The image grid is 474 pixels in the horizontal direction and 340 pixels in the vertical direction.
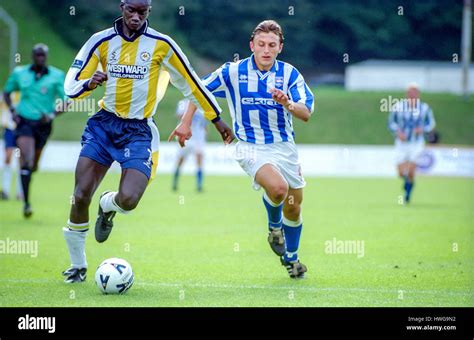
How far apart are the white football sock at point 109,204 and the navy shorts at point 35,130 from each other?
5.91 m

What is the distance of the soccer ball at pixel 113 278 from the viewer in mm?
7602

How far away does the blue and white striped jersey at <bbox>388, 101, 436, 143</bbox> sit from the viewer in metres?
18.8

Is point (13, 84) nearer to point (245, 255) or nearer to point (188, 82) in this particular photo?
point (245, 255)

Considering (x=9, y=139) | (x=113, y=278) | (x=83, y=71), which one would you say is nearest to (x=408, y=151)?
(x=9, y=139)

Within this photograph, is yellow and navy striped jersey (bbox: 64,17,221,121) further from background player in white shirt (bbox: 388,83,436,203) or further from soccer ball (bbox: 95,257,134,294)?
background player in white shirt (bbox: 388,83,436,203)

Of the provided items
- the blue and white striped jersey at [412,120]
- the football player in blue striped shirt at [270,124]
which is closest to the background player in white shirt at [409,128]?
the blue and white striped jersey at [412,120]

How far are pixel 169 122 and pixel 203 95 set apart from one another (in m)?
30.5

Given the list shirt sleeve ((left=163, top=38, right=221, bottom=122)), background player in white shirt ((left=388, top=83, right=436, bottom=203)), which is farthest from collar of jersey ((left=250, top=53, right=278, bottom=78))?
background player in white shirt ((left=388, top=83, right=436, bottom=203))

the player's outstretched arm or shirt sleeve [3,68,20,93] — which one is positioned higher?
shirt sleeve [3,68,20,93]

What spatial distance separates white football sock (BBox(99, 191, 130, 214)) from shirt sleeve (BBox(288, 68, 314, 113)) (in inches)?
75.8

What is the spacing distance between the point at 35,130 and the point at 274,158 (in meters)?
6.14

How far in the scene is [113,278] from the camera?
25.0 ft

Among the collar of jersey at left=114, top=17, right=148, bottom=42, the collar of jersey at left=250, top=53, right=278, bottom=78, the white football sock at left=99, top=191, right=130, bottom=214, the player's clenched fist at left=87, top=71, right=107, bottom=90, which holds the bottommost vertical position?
the white football sock at left=99, top=191, right=130, bottom=214

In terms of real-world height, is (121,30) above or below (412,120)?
above
